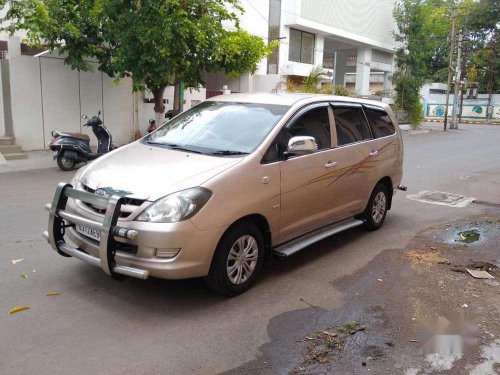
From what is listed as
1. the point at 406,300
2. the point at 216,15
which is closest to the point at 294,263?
the point at 406,300

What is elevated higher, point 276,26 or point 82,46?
point 276,26

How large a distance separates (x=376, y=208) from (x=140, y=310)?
3.81 m

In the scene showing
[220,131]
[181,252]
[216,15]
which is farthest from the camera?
[216,15]

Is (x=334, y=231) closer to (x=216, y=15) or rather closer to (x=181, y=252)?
(x=181, y=252)

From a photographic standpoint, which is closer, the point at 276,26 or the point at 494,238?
the point at 494,238

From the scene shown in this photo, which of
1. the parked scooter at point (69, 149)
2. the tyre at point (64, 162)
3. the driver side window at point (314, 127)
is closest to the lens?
the driver side window at point (314, 127)

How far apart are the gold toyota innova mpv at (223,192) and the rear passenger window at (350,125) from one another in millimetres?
15

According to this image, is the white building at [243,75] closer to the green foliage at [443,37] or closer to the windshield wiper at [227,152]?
the green foliage at [443,37]

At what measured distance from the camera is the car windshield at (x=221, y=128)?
15.7 feet

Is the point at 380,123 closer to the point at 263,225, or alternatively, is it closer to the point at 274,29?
the point at 263,225

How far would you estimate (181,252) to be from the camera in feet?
12.7

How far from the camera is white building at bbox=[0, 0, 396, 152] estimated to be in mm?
13008

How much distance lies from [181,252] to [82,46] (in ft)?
35.3

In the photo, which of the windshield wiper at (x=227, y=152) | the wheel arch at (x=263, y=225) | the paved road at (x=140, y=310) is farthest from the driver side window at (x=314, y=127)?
the paved road at (x=140, y=310)
